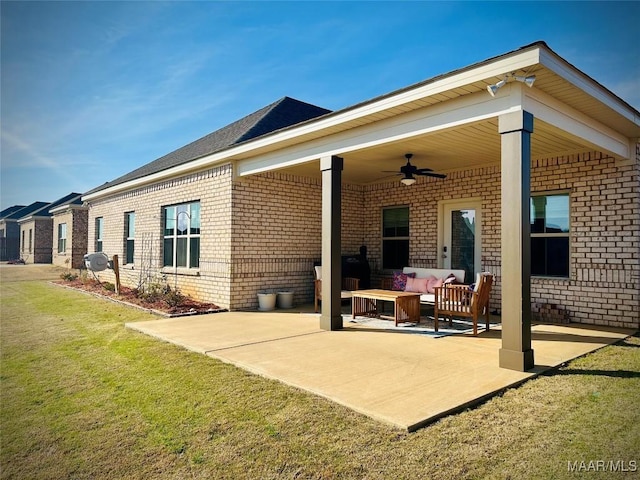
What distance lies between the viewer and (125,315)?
839 cm

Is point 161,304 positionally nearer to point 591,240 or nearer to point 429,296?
point 429,296

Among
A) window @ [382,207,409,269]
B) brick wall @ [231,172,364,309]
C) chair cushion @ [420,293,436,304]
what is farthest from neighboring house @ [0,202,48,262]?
chair cushion @ [420,293,436,304]

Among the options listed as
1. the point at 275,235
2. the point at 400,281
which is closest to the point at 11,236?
the point at 275,235

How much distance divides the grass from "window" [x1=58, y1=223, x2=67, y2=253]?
2171cm

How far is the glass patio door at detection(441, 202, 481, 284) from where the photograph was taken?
29.6 ft

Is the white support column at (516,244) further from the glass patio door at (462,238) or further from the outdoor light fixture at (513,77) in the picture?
the glass patio door at (462,238)

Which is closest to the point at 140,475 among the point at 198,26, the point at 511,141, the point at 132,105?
the point at 511,141

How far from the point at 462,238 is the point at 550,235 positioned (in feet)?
6.32

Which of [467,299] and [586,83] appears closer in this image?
[586,83]

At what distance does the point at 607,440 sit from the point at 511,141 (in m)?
3.06

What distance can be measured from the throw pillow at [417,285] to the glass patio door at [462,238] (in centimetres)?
135

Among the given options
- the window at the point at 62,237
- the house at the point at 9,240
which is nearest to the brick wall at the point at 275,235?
the window at the point at 62,237

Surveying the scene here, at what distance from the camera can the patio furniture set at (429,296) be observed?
6262 millimetres

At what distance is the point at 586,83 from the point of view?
4895mm
